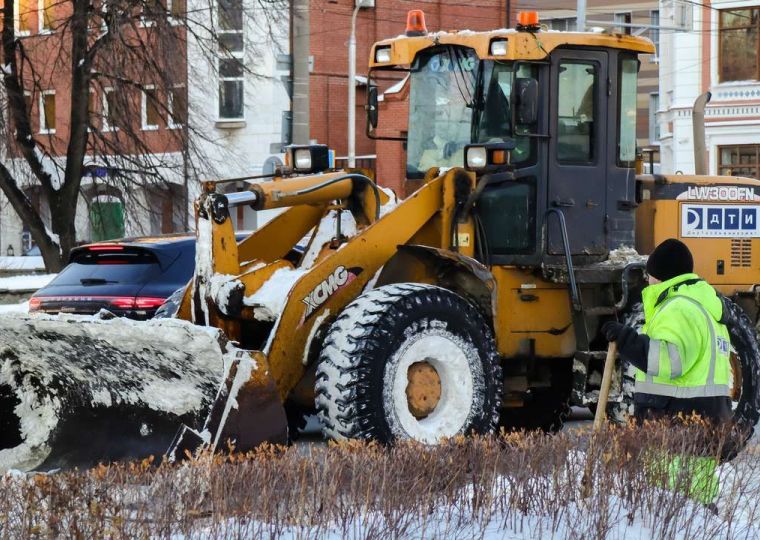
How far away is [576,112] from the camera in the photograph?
11289 mm

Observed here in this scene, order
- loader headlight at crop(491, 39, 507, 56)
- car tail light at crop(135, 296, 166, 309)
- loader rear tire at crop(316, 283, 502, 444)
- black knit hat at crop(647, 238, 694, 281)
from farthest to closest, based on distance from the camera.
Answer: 1. car tail light at crop(135, 296, 166, 309)
2. loader headlight at crop(491, 39, 507, 56)
3. loader rear tire at crop(316, 283, 502, 444)
4. black knit hat at crop(647, 238, 694, 281)

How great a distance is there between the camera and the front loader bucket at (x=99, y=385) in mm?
9031

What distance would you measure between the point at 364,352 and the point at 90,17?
15.9m

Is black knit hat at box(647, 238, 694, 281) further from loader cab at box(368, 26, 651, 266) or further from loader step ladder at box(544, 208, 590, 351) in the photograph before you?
loader step ladder at box(544, 208, 590, 351)

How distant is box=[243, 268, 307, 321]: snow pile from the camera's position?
31.8 ft

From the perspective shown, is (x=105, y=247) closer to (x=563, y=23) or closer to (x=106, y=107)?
(x=106, y=107)

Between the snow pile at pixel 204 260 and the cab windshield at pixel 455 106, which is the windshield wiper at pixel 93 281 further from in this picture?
the snow pile at pixel 204 260

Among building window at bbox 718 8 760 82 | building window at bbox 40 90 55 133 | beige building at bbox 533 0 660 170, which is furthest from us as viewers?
beige building at bbox 533 0 660 170

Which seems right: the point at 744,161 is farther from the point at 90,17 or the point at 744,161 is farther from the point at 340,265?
the point at 340,265

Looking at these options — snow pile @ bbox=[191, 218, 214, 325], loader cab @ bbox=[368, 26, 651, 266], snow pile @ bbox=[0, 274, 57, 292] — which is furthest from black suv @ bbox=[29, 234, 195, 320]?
snow pile @ bbox=[0, 274, 57, 292]

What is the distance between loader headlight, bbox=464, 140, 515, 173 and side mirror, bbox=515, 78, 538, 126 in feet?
0.80

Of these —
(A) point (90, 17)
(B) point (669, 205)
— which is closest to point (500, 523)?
(B) point (669, 205)

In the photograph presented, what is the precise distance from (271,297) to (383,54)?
8.89 feet

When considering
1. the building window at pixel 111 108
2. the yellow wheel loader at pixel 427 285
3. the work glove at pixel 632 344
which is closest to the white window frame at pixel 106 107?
the building window at pixel 111 108
